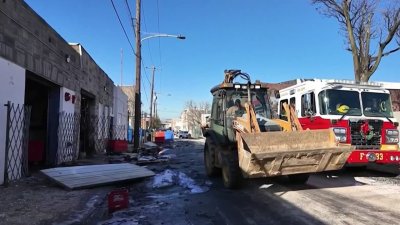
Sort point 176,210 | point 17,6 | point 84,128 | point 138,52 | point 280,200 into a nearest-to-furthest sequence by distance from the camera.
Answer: point 176,210, point 280,200, point 17,6, point 84,128, point 138,52

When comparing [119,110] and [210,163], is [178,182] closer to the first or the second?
[210,163]

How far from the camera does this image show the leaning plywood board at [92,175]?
11821 millimetres

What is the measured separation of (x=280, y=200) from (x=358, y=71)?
1769 centimetres

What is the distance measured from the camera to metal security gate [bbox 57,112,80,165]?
17750 millimetres

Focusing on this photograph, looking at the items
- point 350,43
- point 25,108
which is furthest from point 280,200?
point 350,43

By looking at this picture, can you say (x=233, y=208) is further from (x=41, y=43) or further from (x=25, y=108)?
(x=41, y=43)

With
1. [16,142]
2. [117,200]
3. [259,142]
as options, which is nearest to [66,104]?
[16,142]

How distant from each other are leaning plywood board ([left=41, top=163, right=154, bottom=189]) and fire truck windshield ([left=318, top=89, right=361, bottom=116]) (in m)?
5.84

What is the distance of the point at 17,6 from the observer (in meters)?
12.6

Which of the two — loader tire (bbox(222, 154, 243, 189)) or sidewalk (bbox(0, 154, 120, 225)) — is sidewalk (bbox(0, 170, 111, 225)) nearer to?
sidewalk (bbox(0, 154, 120, 225))

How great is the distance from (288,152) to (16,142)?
7.85 meters

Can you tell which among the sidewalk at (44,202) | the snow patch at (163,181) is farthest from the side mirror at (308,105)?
the sidewalk at (44,202)

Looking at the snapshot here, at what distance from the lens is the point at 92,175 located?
502 inches

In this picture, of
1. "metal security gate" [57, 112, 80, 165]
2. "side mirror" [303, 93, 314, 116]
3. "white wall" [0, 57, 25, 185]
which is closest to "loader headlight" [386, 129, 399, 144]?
"side mirror" [303, 93, 314, 116]
